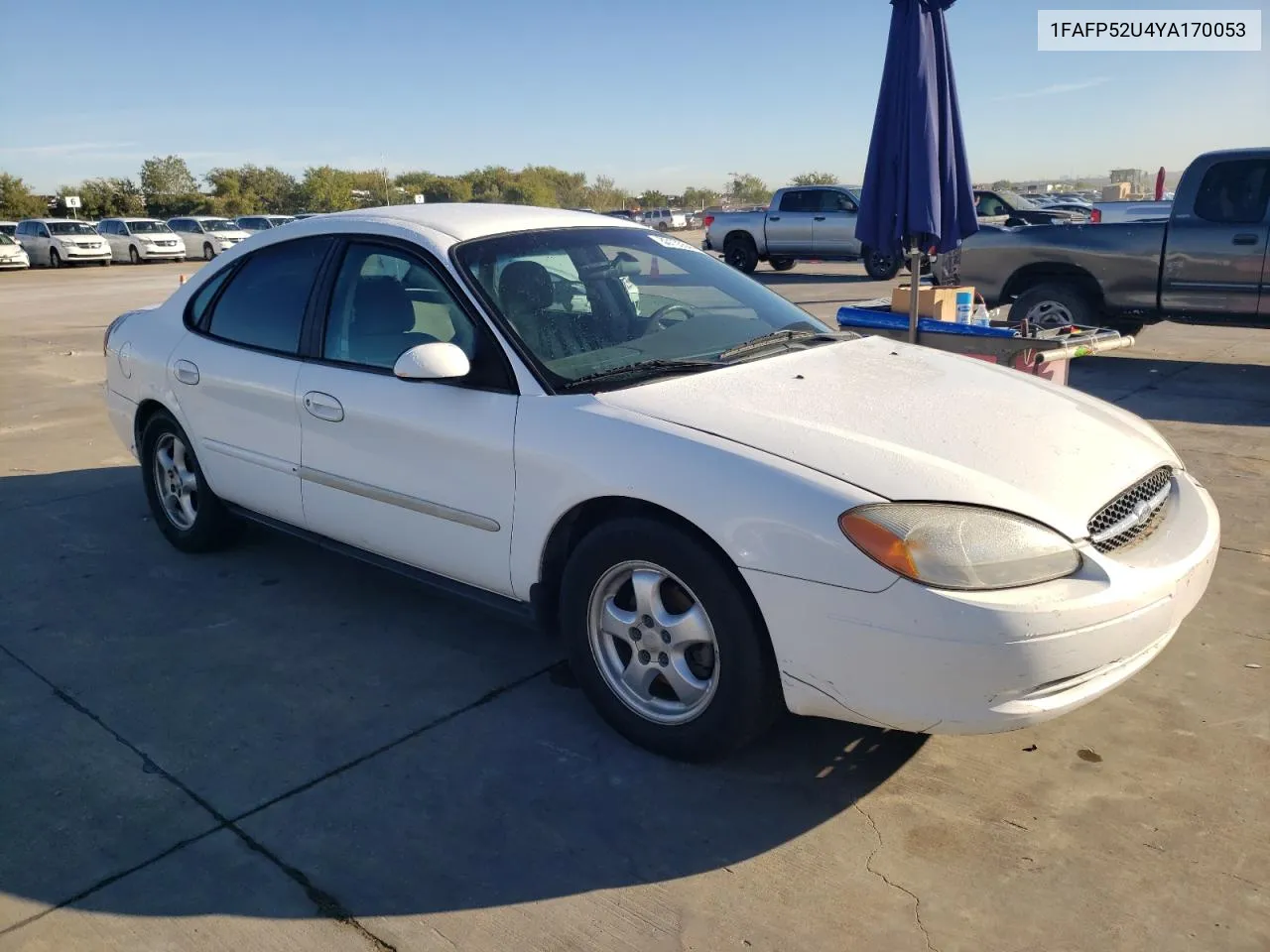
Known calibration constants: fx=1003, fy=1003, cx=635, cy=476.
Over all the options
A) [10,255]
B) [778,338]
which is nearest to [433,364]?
[778,338]

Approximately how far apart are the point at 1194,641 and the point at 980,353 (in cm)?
273

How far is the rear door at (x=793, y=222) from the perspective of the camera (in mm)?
20672

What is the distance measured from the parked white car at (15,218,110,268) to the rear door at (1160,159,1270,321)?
32.4 meters

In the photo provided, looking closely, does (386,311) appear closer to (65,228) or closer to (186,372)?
(186,372)

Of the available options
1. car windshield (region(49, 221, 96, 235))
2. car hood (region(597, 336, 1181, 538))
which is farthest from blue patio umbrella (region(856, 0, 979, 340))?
car windshield (region(49, 221, 96, 235))

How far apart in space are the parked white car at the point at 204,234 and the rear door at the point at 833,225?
72.6 ft

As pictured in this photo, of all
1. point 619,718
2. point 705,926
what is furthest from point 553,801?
point 705,926

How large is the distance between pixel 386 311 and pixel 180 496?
1.83 metres

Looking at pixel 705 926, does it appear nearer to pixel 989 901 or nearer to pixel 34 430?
pixel 989 901

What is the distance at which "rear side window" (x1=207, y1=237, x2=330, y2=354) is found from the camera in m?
4.03

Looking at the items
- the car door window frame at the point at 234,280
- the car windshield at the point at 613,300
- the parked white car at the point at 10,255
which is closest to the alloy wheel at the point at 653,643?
the car windshield at the point at 613,300

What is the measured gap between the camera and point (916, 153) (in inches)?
242

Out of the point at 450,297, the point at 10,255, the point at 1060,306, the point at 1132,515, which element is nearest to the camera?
the point at 1132,515

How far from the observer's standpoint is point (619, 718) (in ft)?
10.2
